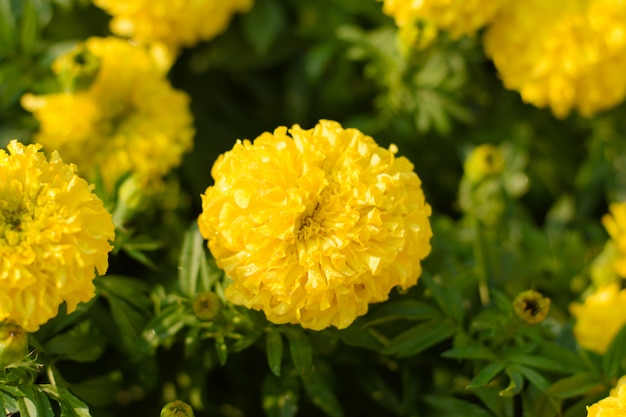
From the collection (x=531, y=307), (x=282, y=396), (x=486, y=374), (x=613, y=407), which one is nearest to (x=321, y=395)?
(x=282, y=396)

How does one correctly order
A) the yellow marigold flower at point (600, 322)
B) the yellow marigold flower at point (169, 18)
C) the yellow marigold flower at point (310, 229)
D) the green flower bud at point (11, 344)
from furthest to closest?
the yellow marigold flower at point (169, 18)
the yellow marigold flower at point (600, 322)
the yellow marigold flower at point (310, 229)
the green flower bud at point (11, 344)

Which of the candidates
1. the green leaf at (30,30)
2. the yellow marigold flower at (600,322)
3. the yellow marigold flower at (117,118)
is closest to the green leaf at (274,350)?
the yellow marigold flower at (117,118)

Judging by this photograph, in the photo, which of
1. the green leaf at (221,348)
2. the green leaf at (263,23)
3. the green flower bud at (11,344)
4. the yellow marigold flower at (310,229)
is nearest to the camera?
the green flower bud at (11,344)

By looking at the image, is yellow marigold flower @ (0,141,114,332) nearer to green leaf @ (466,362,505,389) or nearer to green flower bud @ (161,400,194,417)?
green flower bud @ (161,400,194,417)

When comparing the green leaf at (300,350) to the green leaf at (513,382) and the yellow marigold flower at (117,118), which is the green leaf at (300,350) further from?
the yellow marigold flower at (117,118)

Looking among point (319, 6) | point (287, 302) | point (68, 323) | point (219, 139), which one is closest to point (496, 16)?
point (319, 6)

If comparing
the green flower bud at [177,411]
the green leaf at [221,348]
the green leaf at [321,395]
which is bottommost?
the green leaf at [321,395]

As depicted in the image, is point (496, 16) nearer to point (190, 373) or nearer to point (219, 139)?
point (219, 139)
